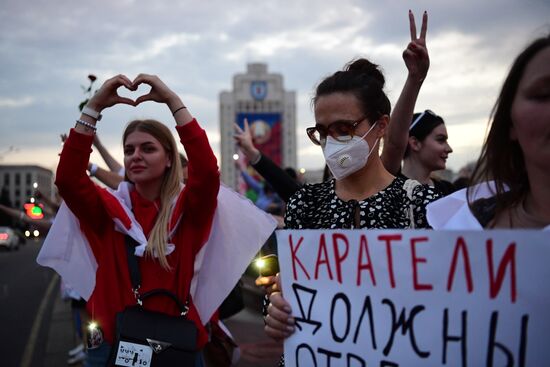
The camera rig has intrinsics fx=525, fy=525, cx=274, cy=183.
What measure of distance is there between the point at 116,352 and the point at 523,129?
196 cm

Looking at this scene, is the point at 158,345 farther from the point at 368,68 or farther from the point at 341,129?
the point at 368,68

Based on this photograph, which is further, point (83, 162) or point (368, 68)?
point (83, 162)

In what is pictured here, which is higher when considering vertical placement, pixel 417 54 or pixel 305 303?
pixel 417 54

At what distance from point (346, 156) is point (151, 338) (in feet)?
4.07

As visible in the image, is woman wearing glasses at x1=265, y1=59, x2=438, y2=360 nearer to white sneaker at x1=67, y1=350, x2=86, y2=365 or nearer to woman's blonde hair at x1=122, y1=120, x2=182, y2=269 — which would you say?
woman's blonde hair at x1=122, y1=120, x2=182, y2=269

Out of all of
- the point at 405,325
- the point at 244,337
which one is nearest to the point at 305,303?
the point at 405,325

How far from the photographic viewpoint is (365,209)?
1890 millimetres

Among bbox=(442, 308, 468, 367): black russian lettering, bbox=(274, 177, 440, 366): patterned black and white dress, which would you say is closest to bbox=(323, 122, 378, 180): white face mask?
bbox=(274, 177, 440, 366): patterned black and white dress

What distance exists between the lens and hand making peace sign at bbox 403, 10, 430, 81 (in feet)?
6.87

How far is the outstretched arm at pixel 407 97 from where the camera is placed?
82.9 inches

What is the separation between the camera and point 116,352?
7.84ft

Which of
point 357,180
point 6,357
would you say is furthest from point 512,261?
point 6,357

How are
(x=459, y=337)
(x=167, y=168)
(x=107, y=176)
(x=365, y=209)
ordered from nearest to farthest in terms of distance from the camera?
(x=459, y=337) < (x=365, y=209) < (x=167, y=168) < (x=107, y=176)

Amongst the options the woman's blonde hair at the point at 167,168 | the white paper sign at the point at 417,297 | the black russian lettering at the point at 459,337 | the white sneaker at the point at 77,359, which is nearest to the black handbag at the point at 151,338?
the woman's blonde hair at the point at 167,168
